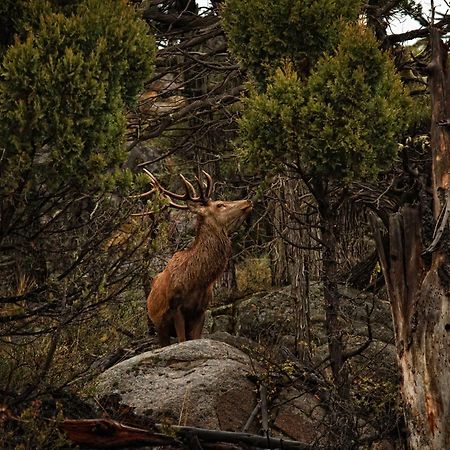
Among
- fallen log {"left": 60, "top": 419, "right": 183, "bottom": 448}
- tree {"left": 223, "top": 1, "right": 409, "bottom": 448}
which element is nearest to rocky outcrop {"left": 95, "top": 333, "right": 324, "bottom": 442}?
fallen log {"left": 60, "top": 419, "right": 183, "bottom": 448}

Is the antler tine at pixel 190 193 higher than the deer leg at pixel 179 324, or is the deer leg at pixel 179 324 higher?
the antler tine at pixel 190 193

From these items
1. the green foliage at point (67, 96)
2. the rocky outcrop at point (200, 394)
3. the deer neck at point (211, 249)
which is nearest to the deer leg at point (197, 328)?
the deer neck at point (211, 249)

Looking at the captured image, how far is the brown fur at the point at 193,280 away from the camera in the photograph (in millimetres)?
12445

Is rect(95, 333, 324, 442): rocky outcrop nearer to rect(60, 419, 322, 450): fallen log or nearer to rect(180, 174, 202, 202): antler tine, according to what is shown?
rect(60, 419, 322, 450): fallen log

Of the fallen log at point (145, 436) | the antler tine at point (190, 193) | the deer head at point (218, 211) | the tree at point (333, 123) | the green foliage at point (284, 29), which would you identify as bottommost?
the fallen log at point (145, 436)

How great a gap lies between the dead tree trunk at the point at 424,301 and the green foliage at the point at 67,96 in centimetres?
296

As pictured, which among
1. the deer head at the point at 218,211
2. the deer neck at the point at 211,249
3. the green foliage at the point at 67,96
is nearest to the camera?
the green foliage at the point at 67,96

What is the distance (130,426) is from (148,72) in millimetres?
3432

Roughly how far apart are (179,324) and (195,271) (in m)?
0.77

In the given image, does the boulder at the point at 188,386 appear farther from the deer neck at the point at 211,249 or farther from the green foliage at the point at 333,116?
the green foliage at the point at 333,116

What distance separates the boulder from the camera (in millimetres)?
9516

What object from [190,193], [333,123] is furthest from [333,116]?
[190,193]

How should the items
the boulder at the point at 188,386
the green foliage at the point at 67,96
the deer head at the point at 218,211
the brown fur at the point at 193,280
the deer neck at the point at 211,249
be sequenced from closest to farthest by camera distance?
1. the green foliage at the point at 67,96
2. the boulder at the point at 188,386
3. the brown fur at the point at 193,280
4. the deer neck at the point at 211,249
5. the deer head at the point at 218,211

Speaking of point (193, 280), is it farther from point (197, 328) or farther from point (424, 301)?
point (424, 301)
